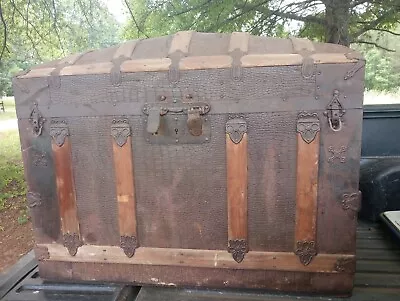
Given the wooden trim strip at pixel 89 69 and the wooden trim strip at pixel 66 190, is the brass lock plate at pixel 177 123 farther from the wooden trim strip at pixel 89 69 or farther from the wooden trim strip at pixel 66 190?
the wooden trim strip at pixel 66 190

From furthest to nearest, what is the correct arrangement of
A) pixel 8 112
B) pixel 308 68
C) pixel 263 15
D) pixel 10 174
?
pixel 8 112
pixel 10 174
pixel 263 15
pixel 308 68

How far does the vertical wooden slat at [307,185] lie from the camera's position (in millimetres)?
1468

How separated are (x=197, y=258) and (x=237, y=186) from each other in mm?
379

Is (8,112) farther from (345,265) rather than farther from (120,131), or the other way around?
(345,265)

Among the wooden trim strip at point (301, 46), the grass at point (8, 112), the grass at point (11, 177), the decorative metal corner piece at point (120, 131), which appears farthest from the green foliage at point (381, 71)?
the grass at point (8, 112)

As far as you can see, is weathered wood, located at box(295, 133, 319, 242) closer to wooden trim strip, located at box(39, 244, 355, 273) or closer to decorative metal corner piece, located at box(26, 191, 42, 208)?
wooden trim strip, located at box(39, 244, 355, 273)

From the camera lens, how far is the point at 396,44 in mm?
9398

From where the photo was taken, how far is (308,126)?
1.46 metres

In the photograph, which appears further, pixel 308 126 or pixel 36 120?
pixel 36 120

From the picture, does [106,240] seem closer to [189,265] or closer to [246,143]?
[189,265]

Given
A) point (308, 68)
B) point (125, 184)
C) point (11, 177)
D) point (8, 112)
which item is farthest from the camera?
point (8, 112)

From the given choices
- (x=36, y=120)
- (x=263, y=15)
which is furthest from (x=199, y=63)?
(x=263, y=15)

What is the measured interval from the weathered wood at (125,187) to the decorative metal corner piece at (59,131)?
236 millimetres

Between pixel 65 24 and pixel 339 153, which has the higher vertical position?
pixel 65 24
